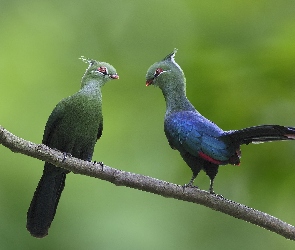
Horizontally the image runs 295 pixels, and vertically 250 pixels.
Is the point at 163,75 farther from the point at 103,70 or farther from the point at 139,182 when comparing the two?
the point at 139,182

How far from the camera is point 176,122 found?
11.5ft

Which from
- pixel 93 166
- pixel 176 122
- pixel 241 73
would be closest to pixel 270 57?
pixel 241 73

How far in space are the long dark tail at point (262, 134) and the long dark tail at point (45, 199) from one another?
1.25 meters

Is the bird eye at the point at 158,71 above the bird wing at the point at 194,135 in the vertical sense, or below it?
above

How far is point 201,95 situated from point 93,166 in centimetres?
137

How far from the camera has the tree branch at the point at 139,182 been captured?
3174 mm

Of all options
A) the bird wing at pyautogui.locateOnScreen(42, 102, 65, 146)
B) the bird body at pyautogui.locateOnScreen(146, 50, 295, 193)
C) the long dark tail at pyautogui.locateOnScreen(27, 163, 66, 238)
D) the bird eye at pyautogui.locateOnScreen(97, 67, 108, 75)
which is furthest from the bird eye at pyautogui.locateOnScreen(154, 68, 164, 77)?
the long dark tail at pyautogui.locateOnScreen(27, 163, 66, 238)

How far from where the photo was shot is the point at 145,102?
5.42 meters

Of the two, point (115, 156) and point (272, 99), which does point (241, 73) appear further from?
point (115, 156)

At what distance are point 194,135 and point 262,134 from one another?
1.53 feet

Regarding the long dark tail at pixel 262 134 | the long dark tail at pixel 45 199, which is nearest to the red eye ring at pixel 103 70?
the long dark tail at pixel 45 199

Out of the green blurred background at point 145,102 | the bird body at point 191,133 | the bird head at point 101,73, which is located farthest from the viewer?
the green blurred background at point 145,102

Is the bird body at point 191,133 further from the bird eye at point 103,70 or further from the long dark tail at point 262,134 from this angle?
the bird eye at point 103,70

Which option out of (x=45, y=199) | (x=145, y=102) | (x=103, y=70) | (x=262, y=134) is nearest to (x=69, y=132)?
(x=45, y=199)
